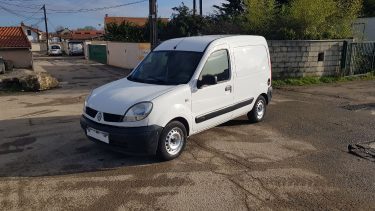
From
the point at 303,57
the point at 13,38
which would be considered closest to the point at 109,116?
the point at 303,57

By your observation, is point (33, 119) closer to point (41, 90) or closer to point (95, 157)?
point (95, 157)

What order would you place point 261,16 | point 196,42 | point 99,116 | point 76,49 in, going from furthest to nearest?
point 76,49
point 261,16
point 196,42
point 99,116

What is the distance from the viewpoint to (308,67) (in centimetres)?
1401

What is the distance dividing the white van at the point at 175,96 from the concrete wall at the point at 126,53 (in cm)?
1290

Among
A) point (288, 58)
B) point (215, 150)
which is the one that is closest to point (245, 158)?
point (215, 150)

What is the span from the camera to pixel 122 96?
17.0ft

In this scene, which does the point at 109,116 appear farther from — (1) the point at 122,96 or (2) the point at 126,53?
(2) the point at 126,53

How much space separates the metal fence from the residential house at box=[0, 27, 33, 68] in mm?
17718

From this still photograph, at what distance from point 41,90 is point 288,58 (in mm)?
9659

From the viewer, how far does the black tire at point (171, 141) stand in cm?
517

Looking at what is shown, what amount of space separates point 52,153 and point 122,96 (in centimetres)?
173

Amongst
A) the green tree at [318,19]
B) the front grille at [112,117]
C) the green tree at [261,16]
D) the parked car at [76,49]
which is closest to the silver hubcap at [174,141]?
the front grille at [112,117]

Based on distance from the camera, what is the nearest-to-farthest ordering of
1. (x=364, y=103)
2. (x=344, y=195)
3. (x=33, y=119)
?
1. (x=344, y=195)
2. (x=33, y=119)
3. (x=364, y=103)

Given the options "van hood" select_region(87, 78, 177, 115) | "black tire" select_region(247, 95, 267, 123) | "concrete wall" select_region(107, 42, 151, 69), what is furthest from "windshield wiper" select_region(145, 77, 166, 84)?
"concrete wall" select_region(107, 42, 151, 69)
